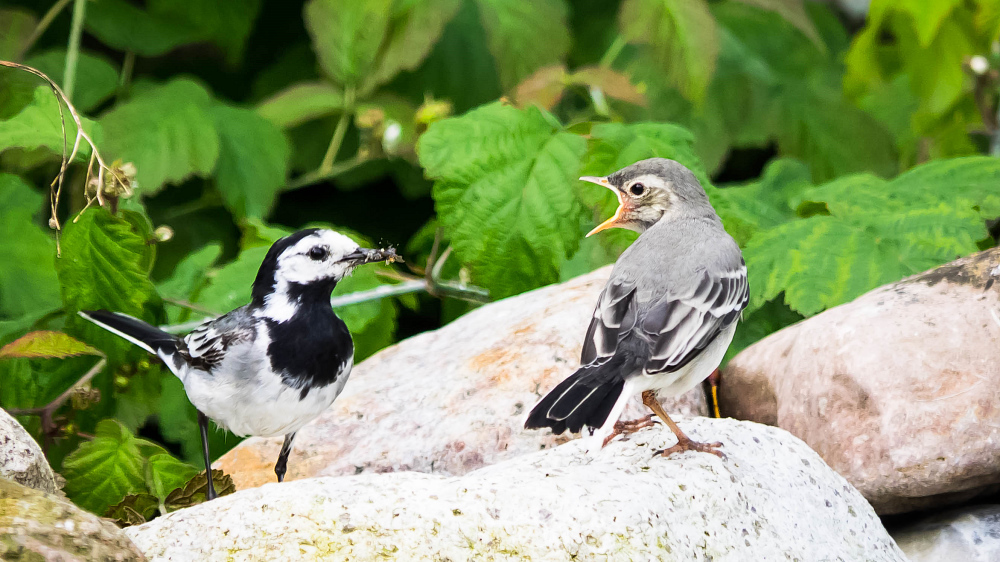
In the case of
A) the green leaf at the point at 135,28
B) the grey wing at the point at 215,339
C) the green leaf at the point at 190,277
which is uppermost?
the green leaf at the point at 135,28

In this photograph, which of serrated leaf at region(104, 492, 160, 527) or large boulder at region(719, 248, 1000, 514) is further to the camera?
large boulder at region(719, 248, 1000, 514)

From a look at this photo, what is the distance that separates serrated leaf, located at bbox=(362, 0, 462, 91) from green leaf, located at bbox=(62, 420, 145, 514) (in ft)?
7.10

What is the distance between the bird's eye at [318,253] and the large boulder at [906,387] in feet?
5.87

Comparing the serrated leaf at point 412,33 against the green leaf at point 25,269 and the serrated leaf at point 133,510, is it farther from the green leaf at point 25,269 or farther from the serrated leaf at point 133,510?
the serrated leaf at point 133,510

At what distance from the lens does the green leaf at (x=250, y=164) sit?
4.43 metres

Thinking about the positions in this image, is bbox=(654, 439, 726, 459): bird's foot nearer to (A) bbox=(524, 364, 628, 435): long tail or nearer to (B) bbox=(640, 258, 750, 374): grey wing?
(B) bbox=(640, 258, 750, 374): grey wing

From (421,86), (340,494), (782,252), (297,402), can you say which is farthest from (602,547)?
(421,86)

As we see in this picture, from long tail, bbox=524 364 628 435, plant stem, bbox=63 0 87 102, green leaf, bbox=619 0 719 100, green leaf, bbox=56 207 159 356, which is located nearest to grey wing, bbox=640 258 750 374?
long tail, bbox=524 364 628 435

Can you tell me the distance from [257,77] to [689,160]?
3.14 m

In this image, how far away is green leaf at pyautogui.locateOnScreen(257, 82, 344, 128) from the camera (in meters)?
4.38

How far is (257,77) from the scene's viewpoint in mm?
5672

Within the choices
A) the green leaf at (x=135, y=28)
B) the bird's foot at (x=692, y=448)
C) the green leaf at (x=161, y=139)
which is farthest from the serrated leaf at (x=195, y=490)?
the green leaf at (x=135, y=28)

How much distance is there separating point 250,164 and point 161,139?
43 cm

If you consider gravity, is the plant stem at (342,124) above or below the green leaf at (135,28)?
below
